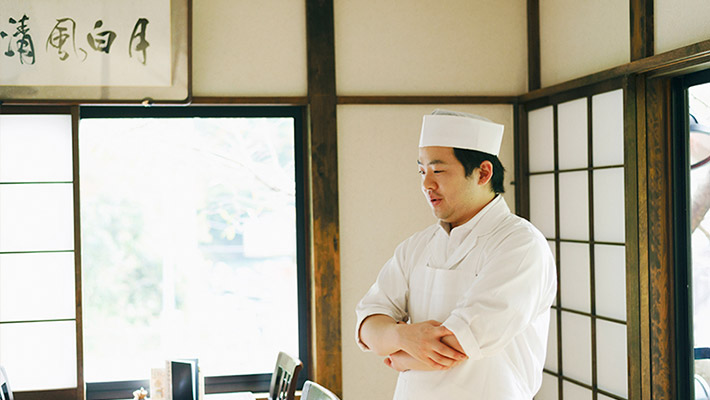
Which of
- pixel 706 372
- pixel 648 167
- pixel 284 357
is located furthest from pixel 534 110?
pixel 284 357

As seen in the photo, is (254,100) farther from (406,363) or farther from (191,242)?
(406,363)

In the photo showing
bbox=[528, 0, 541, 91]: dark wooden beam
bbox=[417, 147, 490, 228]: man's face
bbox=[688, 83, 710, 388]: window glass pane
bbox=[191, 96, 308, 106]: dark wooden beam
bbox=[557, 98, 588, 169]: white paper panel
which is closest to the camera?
bbox=[417, 147, 490, 228]: man's face

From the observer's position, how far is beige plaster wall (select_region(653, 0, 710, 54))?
2.60 m

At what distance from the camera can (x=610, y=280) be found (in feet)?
10.4

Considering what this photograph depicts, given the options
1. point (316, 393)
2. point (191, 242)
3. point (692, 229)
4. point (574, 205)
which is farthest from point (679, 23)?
point (191, 242)

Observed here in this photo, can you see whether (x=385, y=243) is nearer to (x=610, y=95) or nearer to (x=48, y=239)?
(x=610, y=95)

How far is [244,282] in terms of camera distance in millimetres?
3807

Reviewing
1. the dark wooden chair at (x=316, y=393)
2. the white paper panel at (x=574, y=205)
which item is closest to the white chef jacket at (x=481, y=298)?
the dark wooden chair at (x=316, y=393)

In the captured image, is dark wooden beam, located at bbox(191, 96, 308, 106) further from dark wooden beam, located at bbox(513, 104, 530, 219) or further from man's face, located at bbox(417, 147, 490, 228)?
man's face, located at bbox(417, 147, 490, 228)

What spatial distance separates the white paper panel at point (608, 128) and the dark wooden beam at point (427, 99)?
66cm

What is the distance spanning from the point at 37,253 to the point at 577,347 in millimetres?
2668

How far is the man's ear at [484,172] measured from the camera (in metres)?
1.96

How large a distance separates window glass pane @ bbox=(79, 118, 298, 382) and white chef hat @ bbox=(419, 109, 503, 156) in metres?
1.88

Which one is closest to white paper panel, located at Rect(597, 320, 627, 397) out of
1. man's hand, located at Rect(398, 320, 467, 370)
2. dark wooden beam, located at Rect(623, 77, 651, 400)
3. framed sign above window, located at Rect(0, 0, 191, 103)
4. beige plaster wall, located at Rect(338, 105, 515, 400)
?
dark wooden beam, located at Rect(623, 77, 651, 400)
